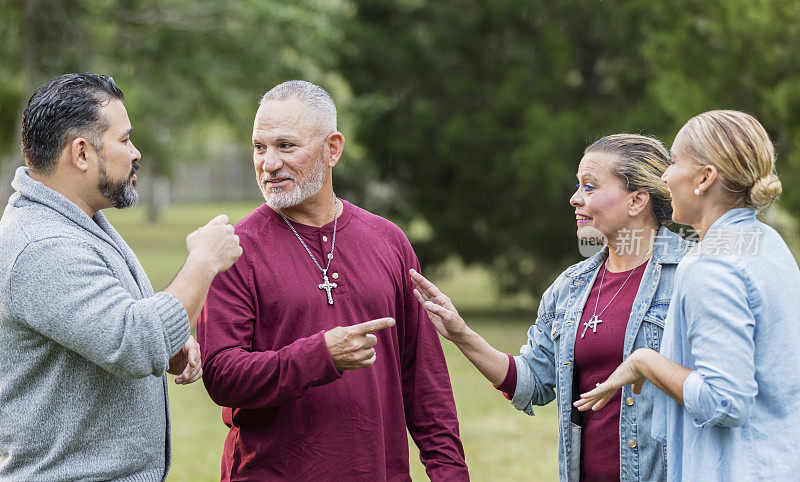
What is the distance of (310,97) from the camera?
3.77 meters

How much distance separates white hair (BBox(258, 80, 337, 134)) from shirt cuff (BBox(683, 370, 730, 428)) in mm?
1706

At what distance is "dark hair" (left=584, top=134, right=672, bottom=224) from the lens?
12.6 feet

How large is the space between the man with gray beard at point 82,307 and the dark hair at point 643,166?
62.4 inches

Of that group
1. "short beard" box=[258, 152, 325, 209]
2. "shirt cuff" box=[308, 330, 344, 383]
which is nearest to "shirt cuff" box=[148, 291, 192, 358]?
"shirt cuff" box=[308, 330, 344, 383]

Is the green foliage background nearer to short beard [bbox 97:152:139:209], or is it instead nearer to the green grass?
the green grass

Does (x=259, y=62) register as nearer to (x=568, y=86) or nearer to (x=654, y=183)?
(x=568, y=86)

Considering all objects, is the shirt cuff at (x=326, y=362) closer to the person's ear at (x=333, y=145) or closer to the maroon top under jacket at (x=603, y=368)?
the person's ear at (x=333, y=145)

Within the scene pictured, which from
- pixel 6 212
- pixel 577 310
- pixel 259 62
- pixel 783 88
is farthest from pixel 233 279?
pixel 259 62

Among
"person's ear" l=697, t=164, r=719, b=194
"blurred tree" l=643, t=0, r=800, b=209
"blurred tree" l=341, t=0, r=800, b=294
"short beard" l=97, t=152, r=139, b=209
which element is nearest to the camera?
"person's ear" l=697, t=164, r=719, b=194

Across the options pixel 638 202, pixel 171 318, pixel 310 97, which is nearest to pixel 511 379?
pixel 638 202

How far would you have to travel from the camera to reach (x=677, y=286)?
3061 millimetres

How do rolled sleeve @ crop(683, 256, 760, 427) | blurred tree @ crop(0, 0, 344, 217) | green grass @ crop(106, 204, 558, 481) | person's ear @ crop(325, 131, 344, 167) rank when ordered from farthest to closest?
blurred tree @ crop(0, 0, 344, 217)
green grass @ crop(106, 204, 558, 481)
person's ear @ crop(325, 131, 344, 167)
rolled sleeve @ crop(683, 256, 760, 427)

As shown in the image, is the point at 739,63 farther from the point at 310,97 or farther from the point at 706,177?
the point at 706,177

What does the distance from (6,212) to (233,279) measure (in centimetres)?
81
